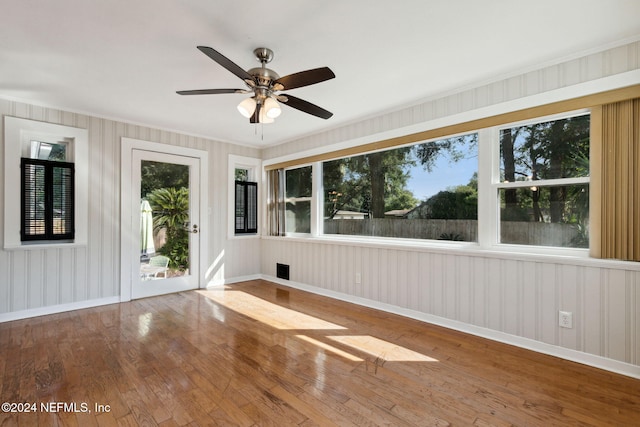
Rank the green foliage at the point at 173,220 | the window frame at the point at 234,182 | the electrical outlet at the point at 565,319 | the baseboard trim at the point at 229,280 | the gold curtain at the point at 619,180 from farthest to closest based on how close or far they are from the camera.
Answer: the window frame at the point at 234,182, the baseboard trim at the point at 229,280, the green foliage at the point at 173,220, the electrical outlet at the point at 565,319, the gold curtain at the point at 619,180

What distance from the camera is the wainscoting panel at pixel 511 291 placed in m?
2.21

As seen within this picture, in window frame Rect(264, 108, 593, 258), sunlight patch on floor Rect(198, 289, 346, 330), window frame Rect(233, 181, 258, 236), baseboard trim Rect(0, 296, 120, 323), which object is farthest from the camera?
window frame Rect(233, 181, 258, 236)

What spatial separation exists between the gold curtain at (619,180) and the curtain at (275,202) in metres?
4.07

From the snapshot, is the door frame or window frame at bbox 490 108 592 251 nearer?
window frame at bbox 490 108 592 251

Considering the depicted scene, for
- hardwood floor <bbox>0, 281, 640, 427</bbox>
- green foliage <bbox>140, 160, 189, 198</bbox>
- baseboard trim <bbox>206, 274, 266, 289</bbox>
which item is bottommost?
hardwood floor <bbox>0, 281, 640, 427</bbox>

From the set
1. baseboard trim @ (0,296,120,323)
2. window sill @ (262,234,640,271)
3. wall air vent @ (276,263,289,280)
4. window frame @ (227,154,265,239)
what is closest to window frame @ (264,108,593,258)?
window sill @ (262,234,640,271)

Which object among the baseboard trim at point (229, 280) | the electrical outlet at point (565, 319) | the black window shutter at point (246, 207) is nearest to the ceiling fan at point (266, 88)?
the electrical outlet at point (565, 319)

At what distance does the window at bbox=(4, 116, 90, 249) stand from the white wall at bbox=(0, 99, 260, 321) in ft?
0.25

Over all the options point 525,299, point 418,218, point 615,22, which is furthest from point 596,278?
point 615,22

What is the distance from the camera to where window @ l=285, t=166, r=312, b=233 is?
15.9 feet

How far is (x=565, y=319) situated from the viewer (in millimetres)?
2414

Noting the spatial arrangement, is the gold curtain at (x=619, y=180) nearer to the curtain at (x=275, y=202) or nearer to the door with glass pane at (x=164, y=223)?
the curtain at (x=275, y=202)

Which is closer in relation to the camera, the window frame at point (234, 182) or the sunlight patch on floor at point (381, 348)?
the sunlight patch on floor at point (381, 348)

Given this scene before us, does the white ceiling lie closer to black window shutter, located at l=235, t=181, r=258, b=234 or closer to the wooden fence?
the wooden fence
